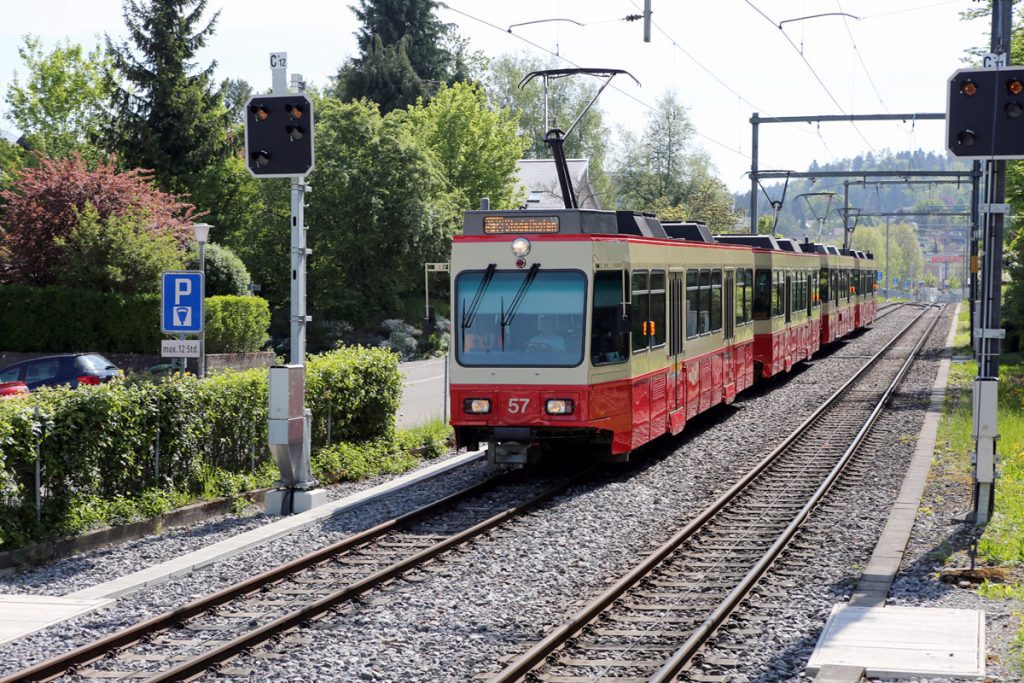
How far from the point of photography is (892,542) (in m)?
12.1

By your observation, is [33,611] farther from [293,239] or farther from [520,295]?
[520,295]

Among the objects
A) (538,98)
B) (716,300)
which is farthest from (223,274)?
(538,98)

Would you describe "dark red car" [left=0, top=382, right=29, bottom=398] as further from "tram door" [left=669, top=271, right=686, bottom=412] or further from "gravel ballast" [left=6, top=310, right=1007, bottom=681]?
"tram door" [left=669, top=271, right=686, bottom=412]

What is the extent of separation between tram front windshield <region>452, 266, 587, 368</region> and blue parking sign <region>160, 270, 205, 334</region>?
10.5ft

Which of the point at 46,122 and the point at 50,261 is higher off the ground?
the point at 46,122

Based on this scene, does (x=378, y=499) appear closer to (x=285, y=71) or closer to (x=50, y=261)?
(x=285, y=71)

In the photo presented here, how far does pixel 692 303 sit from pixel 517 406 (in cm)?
528

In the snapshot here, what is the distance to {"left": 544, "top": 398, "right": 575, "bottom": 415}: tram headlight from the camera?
15.4 metres

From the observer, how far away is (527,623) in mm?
9586

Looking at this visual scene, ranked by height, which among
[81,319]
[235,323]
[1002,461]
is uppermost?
[81,319]

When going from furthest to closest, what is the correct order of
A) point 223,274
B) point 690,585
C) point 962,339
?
point 962,339, point 223,274, point 690,585

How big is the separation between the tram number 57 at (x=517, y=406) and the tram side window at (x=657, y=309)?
235cm

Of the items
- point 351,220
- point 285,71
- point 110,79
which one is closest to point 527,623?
point 285,71

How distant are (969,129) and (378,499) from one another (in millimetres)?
7530
